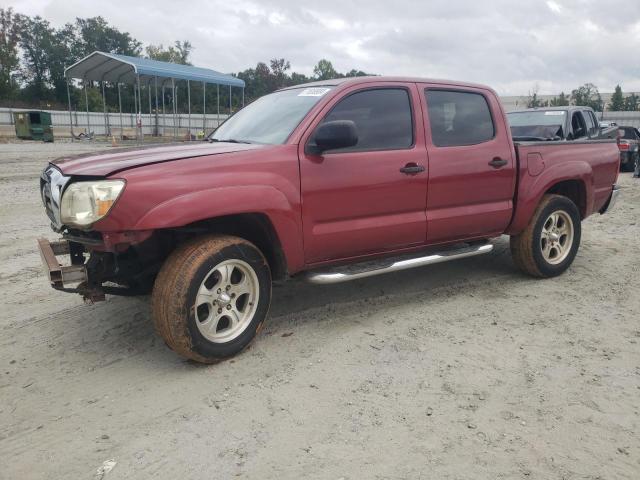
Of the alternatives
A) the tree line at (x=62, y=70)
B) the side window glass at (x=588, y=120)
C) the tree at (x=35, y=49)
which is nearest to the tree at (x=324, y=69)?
the tree line at (x=62, y=70)

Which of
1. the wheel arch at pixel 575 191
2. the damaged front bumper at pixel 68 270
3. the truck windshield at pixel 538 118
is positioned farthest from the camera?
the truck windshield at pixel 538 118

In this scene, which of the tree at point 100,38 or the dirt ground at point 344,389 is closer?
the dirt ground at point 344,389

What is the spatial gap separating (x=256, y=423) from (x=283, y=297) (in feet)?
6.77

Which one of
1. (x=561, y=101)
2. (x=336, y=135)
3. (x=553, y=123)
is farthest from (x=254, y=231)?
(x=561, y=101)

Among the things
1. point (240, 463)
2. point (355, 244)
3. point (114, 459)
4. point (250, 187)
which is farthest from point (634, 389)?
point (114, 459)

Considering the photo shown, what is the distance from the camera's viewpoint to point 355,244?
4168 millimetres

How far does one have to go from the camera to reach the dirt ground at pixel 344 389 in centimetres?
260

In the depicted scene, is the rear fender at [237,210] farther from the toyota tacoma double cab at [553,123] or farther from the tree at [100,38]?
the tree at [100,38]

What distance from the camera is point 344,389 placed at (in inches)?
128

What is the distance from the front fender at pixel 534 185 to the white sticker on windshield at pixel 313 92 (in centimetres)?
211

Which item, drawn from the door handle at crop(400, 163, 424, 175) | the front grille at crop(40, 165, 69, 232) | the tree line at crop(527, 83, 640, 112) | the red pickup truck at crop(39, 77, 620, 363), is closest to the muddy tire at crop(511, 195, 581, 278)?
the red pickup truck at crop(39, 77, 620, 363)

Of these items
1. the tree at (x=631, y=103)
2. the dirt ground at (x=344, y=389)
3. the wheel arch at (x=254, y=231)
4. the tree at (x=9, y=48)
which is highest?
the tree at (x=9, y=48)

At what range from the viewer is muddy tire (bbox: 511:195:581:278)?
5332 mm

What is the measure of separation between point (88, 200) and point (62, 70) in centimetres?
6814
